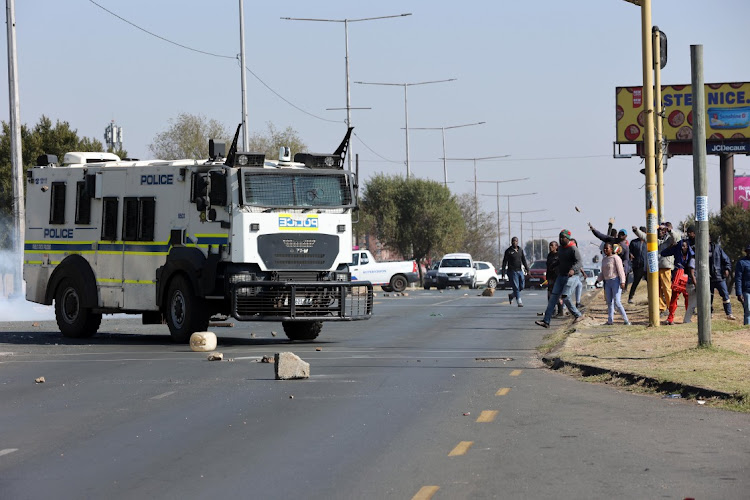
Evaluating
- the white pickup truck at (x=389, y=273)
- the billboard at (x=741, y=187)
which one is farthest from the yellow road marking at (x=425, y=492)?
the billboard at (x=741, y=187)

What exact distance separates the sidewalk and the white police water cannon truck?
4.09m

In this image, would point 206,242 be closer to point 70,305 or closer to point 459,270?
point 70,305

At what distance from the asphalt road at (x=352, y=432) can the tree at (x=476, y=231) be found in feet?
316

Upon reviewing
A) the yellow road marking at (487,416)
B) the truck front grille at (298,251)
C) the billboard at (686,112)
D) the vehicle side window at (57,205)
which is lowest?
the yellow road marking at (487,416)

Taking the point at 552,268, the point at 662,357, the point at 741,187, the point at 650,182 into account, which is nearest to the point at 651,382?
the point at 662,357

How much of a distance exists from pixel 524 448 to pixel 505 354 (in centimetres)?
922

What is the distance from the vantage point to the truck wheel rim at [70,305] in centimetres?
2291

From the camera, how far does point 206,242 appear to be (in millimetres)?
20891

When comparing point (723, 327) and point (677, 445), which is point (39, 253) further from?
point (677, 445)

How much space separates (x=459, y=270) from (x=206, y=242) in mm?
43486

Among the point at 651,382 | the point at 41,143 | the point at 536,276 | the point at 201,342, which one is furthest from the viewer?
the point at 536,276

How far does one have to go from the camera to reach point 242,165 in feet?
68.6

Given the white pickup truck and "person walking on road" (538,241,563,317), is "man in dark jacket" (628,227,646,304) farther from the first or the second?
the white pickup truck

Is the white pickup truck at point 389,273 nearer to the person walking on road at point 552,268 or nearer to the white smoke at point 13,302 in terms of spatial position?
the white smoke at point 13,302
